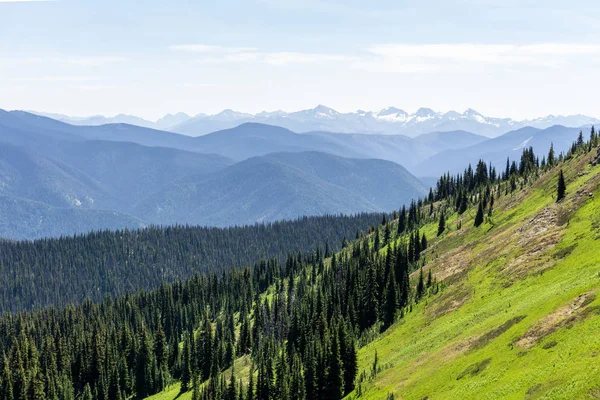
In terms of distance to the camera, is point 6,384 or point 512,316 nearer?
point 512,316

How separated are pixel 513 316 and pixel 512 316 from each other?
51 cm

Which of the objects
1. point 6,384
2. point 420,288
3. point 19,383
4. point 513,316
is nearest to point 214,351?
point 19,383

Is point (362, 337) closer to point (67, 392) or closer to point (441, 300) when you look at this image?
point (441, 300)

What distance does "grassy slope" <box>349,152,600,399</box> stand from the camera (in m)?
70.9

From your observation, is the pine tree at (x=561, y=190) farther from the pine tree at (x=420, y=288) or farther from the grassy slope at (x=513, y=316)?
the pine tree at (x=420, y=288)

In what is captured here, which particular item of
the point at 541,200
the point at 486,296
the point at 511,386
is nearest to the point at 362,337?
the point at 486,296

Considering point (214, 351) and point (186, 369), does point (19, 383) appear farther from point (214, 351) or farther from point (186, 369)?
point (214, 351)

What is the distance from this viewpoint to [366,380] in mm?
110375

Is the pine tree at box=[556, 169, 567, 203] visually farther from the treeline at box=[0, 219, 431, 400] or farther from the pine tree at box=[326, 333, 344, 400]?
the pine tree at box=[326, 333, 344, 400]

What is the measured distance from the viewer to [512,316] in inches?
3784

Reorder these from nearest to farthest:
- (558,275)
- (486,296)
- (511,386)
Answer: (511,386) → (558,275) → (486,296)

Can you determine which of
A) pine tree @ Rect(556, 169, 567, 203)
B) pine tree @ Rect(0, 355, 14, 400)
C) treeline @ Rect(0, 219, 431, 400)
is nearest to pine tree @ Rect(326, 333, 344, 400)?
treeline @ Rect(0, 219, 431, 400)

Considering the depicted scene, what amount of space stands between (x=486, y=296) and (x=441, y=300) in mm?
18940

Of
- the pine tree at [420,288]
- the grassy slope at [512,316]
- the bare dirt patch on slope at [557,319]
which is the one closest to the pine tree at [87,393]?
the grassy slope at [512,316]
